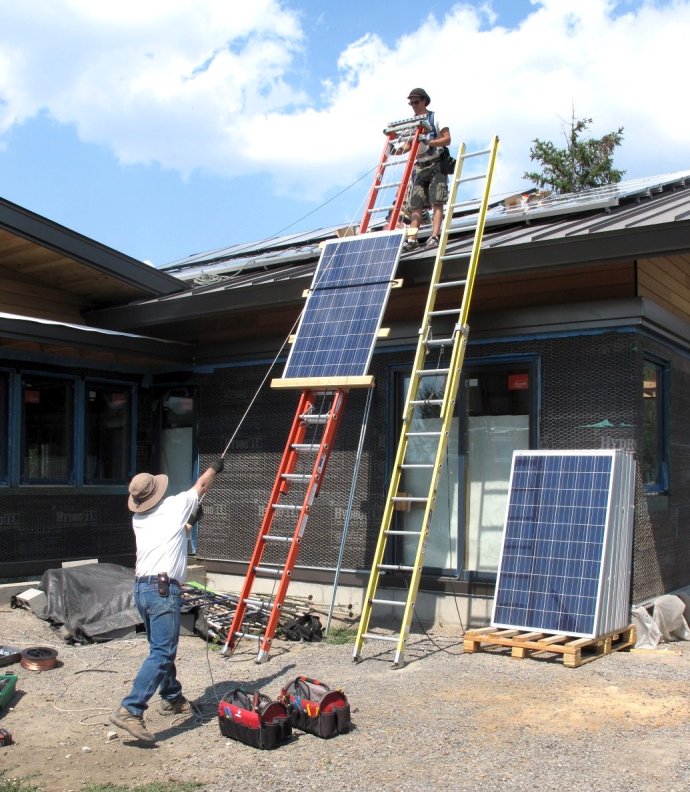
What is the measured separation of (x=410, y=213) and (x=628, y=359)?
9.40 ft

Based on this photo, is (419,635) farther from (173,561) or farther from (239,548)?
(173,561)

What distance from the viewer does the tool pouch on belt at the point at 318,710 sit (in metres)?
5.69

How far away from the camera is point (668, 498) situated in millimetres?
9742

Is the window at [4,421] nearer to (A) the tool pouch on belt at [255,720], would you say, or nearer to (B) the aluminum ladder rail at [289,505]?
(B) the aluminum ladder rail at [289,505]

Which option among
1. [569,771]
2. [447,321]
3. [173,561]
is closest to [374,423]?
[447,321]

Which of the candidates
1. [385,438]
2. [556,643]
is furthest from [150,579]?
[385,438]

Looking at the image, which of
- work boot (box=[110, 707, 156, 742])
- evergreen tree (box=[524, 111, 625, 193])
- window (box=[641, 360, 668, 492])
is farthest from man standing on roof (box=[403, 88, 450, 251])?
evergreen tree (box=[524, 111, 625, 193])

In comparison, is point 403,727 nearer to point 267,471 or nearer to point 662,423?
point 662,423

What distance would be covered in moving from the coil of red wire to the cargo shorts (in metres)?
5.76

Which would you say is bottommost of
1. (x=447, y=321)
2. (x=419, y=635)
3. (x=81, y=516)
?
(x=419, y=635)

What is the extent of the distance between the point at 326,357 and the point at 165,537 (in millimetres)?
2936

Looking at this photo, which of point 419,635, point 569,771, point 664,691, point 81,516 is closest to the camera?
point 569,771

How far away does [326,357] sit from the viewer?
852 centimetres

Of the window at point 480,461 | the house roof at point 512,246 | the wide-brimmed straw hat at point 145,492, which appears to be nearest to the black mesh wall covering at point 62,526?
the house roof at point 512,246
